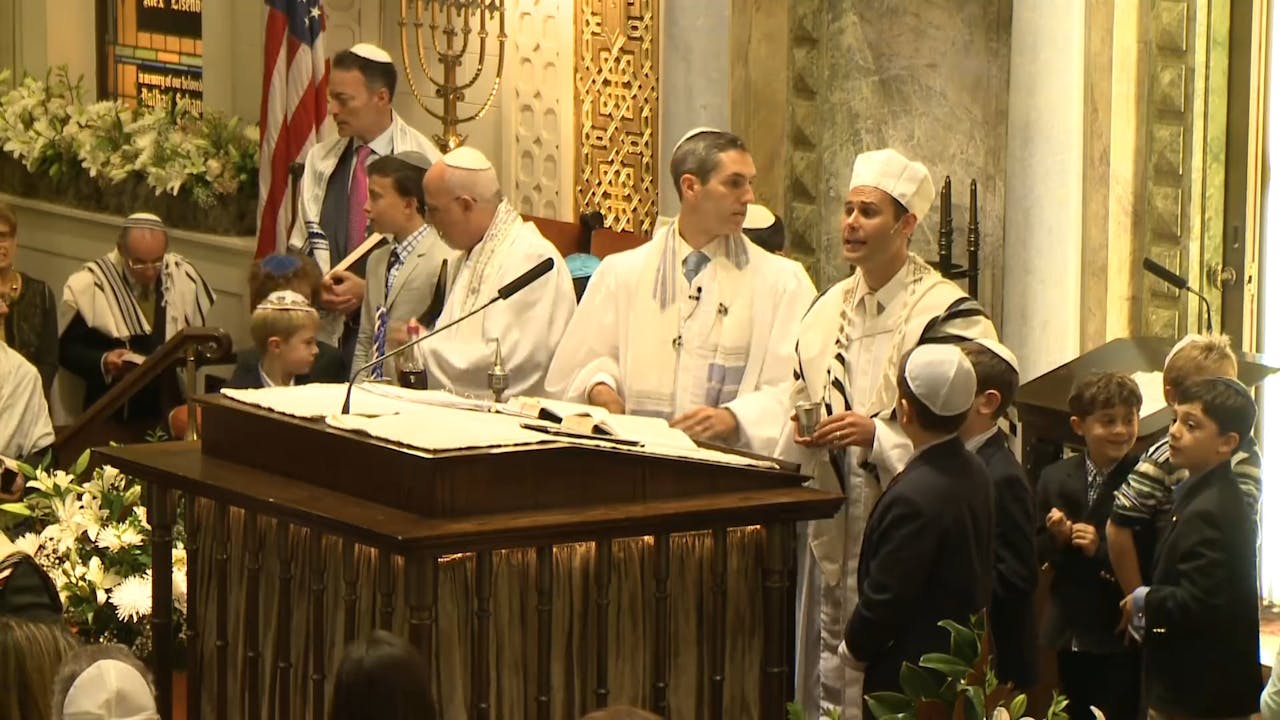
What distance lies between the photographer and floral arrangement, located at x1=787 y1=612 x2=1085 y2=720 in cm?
366

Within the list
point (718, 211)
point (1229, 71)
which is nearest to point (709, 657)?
point (718, 211)

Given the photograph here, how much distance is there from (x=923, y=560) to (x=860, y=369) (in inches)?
50.3

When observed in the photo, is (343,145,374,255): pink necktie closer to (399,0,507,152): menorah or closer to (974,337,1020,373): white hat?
(399,0,507,152): menorah

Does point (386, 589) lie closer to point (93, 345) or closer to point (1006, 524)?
point (1006, 524)

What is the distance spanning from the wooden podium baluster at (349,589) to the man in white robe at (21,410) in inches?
162

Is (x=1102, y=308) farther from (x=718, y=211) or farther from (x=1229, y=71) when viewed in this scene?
(x=718, y=211)

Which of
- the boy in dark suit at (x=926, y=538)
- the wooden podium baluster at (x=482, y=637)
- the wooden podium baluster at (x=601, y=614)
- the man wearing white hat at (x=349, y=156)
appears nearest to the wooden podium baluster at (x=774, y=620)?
the boy in dark suit at (x=926, y=538)

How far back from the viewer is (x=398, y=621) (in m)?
4.62

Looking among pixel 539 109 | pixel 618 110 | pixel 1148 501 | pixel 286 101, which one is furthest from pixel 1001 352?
pixel 539 109

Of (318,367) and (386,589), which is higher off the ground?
(318,367)

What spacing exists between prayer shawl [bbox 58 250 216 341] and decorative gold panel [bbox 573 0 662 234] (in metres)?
2.11

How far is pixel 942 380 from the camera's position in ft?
15.4

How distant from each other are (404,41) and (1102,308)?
4.13 m

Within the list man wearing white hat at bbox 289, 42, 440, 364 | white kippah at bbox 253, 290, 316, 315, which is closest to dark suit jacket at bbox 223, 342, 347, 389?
white kippah at bbox 253, 290, 316, 315
